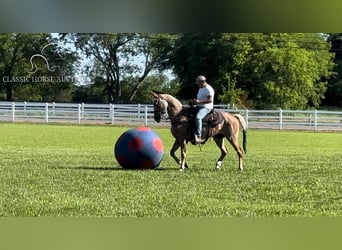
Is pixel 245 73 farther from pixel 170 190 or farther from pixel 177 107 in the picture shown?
pixel 170 190

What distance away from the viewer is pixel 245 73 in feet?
29.1

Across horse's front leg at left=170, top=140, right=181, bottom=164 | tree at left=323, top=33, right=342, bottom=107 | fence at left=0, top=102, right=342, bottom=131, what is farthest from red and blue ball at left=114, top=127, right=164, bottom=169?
tree at left=323, top=33, right=342, bottom=107

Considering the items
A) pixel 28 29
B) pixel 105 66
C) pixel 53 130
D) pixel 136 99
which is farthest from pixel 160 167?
pixel 53 130

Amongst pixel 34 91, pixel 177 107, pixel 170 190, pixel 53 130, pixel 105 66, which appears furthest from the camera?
pixel 53 130

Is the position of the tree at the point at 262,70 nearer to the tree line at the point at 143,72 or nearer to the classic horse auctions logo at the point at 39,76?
the tree line at the point at 143,72

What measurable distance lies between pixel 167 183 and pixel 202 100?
4.65ft

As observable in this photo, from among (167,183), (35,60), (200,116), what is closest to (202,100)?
(200,116)

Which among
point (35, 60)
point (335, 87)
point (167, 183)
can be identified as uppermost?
point (35, 60)

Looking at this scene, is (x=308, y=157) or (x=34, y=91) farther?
(x=308, y=157)

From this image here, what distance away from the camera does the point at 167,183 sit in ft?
20.0

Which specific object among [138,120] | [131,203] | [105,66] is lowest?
[131,203]

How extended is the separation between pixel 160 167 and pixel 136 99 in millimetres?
1632

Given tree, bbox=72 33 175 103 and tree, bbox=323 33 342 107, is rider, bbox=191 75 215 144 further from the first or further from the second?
tree, bbox=323 33 342 107

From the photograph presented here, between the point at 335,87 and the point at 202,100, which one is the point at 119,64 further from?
the point at 335,87
